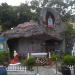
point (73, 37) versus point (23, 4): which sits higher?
point (23, 4)

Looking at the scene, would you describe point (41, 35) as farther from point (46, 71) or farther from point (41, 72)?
point (41, 72)

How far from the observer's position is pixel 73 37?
28.9 metres

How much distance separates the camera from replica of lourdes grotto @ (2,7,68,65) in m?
27.4

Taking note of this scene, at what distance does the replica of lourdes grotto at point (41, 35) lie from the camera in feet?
90.0

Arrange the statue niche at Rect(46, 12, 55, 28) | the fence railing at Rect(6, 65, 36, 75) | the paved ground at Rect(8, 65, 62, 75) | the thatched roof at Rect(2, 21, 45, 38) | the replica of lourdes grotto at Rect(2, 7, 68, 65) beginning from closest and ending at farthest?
the paved ground at Rect(8, 65, 62, 75), the fence railing at Rect(6, 65, 36, 75), the thatched roof at Rect(2, 21, 45, 38), the replica of lourdes grotto at Rect(2, 7, 68, 65), the statue niche at Rect(46, 12, 55, 28)

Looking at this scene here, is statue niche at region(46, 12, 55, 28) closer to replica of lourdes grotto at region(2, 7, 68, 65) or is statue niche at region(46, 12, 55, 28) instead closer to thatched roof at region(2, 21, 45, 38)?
replica of lourdes grotto at region(2, 7, 68, 65)

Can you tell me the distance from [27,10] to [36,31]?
454 inches

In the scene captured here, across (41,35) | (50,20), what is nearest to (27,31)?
(41,35)

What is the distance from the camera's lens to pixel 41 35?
2766cm

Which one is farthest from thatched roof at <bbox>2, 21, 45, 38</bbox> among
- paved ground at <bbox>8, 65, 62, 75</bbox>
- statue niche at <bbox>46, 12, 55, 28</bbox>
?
paved ground at <bbox>8, 65, 62, 75</bbox>

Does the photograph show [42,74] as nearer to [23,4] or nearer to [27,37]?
[27,37]

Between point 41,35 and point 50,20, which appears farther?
point 50,20

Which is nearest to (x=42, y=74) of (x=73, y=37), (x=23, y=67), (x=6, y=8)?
(x=23, y=67)

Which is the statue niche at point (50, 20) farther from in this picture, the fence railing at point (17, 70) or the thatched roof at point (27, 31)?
the fence railing at point (17, 70)
